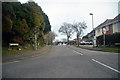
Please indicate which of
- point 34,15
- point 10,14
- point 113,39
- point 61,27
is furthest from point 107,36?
point 61,27

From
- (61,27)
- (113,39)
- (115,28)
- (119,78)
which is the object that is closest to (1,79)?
(119,78)

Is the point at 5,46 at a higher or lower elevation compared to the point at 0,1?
lower

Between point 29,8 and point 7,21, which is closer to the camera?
point 7,21

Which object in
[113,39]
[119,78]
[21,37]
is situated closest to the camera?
[119,78]

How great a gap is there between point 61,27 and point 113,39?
51.2 meters

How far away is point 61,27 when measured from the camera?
230ft

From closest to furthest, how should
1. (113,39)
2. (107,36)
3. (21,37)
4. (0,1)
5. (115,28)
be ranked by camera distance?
(0,1)
(21,37)
(113,39)
(107,36)
(115,28)

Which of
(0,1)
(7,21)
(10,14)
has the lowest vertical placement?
(7,21)

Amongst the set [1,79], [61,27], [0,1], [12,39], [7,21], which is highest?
[61,27]

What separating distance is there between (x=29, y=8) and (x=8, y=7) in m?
5.45

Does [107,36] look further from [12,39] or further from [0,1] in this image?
[0,1]

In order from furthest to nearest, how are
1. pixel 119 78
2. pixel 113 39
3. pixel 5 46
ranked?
pixel 113 39, pixel 5 46, pixel 119 78

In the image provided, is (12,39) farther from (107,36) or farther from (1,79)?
(107,36)

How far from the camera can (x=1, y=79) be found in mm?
4598
